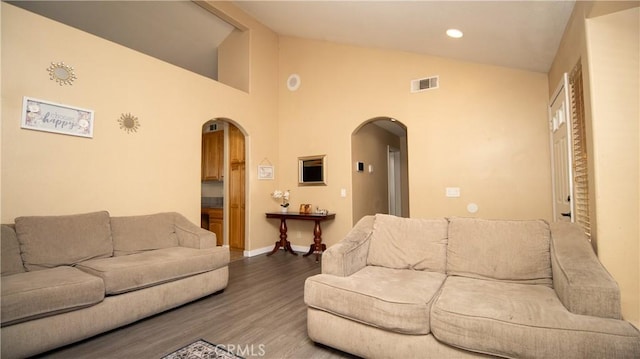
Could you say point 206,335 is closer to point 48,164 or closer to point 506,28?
point 48,164

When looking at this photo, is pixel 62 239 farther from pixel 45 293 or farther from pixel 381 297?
pixel 381 297

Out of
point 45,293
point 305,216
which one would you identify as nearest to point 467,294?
point 45,293

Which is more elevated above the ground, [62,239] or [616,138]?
[616,138]

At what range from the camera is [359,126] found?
488cm

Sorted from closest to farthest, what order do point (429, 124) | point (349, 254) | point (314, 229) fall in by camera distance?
point (349, 254), point (429, 124), point (314, 229)

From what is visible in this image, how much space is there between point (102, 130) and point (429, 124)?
4.06m

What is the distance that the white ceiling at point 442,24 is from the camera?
8.00 ft

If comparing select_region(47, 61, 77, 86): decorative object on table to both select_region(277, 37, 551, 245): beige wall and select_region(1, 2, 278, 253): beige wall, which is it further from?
select_region(277, 37, 551, 245): beige wall

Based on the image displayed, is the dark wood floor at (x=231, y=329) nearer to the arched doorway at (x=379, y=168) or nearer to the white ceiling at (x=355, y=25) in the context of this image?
the arched doorway at (x=379, y=168)

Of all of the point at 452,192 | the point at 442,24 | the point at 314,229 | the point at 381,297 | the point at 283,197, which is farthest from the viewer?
the point at 283,197

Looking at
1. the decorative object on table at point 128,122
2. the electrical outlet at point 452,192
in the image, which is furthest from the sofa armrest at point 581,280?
the decorative object on table at point 128,122

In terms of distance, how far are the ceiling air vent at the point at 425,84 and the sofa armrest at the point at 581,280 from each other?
279 cm

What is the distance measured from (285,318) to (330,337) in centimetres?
69

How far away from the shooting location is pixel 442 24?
3.00 m
